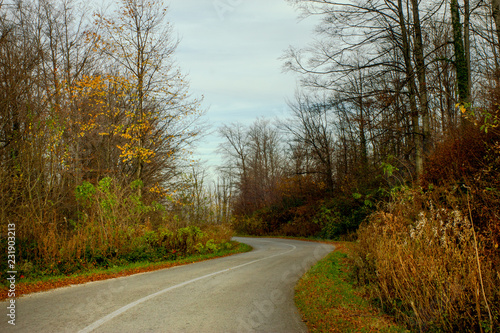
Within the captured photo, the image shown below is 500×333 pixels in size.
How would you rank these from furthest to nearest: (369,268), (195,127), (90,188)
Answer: (195,127) < (90,188) < (369,268)

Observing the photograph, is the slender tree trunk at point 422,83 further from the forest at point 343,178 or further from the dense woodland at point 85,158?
the dense woodland at point 85,158

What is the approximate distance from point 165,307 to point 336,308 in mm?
3043

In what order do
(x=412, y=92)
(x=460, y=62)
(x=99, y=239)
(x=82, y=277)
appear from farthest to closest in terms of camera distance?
(x=412, y=92), (x=99, y=239), (x=460, y=62), (x=82, y=277)

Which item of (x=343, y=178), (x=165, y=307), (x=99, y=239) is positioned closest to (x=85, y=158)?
(x=99, y=239)

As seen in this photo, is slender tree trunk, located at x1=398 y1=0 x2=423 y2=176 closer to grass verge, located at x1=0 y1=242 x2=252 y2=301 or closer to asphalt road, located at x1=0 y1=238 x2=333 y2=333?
asphalt road, located at x1=0 y1=238 x2=333 y2=333

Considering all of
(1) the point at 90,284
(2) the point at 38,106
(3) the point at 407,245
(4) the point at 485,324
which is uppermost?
(2) the point at 38,106

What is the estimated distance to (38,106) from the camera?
446 inches

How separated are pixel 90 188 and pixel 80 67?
12.1 metres

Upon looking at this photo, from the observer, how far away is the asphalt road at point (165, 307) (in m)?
4.97

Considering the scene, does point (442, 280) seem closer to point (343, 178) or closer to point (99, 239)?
point (99, 239)

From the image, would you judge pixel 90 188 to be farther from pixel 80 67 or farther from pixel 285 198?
pixel 285 198

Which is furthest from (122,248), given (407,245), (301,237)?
(301,237)

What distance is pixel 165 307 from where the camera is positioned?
19.7ft

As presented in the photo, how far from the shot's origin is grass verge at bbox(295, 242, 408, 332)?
499cm
